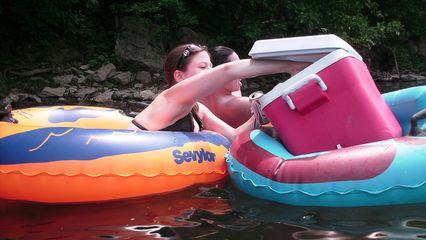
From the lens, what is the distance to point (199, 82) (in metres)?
2.64

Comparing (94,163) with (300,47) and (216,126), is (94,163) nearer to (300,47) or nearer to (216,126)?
(216,126)

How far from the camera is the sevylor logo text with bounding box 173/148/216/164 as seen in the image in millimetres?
2679

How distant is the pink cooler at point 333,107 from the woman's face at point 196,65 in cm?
75

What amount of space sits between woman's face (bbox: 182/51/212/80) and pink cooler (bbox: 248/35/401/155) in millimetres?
745

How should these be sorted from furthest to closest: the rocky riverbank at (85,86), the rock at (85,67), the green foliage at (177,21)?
the green foliage at (177,21), the rock at (85,67), the rocky riverbank at (85,86)

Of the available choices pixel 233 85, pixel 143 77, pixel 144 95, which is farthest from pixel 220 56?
pixel 143 77

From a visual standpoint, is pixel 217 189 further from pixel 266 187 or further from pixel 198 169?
pixel 266 187

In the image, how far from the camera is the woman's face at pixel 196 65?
3117mm

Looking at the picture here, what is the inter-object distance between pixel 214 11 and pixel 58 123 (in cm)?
909

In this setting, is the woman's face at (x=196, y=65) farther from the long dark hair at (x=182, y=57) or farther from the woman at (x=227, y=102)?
the woman at (x=227, y=102)

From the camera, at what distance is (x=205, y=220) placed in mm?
2227

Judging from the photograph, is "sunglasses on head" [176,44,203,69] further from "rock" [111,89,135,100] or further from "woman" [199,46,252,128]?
"rock" [111,89,135,100]

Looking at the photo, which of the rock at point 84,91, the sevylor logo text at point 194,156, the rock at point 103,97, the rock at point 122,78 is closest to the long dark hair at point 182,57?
the sevylor logo text at point 194,156

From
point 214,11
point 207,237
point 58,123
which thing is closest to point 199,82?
point 207,237
